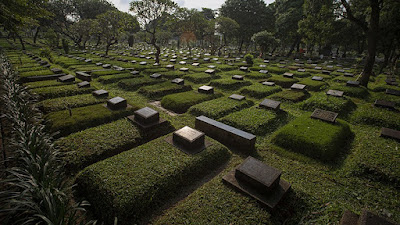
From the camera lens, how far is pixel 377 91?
13586mm

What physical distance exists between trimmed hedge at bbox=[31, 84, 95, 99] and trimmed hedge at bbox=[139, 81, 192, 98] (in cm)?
324

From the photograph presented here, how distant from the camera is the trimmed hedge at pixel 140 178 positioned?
4.00 meters

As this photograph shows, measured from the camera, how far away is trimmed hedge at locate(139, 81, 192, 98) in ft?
40.2

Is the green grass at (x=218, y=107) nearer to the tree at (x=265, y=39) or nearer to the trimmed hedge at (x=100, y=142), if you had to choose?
the trimmed hedge at (x=100, y=142)

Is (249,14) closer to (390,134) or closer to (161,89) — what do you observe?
(161,89)

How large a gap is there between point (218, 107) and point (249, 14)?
39.6 meters

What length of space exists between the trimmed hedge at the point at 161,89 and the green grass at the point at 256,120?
18.0 ft

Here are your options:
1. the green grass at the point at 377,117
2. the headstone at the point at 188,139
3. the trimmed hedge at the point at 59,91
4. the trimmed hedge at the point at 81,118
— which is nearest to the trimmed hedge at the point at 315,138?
the green grass at the point at 377,117

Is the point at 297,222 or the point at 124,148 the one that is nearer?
the point at 297,222

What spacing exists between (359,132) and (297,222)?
6.24m

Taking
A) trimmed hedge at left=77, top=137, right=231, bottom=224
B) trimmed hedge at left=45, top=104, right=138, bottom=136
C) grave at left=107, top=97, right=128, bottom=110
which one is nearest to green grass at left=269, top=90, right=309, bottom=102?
trimmed hedge at left=77, top=137, right=231, bottom=224

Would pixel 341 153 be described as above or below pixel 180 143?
below

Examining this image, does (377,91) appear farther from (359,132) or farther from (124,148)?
(124,148)

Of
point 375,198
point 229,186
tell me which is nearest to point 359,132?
point 375,198
